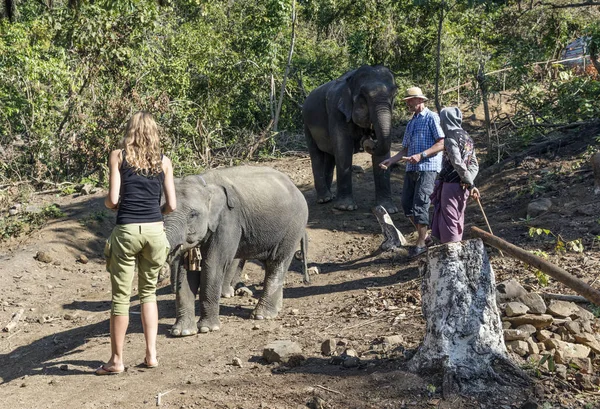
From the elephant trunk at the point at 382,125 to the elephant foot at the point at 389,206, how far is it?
2.71 feet

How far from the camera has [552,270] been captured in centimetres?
518

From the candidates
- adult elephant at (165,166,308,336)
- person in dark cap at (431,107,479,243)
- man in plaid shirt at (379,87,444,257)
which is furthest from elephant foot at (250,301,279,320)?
man in plaid shirt at (379,87,444,257)

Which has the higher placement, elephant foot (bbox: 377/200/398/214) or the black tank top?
the black tank top

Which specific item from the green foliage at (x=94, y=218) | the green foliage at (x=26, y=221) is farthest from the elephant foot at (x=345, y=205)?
the green foliage at (x=26, y=221)

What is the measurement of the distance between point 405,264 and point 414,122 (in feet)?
5.68

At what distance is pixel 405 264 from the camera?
382 inches

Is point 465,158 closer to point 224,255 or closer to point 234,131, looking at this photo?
point 224,255

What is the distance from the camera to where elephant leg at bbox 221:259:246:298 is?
925 centimetres

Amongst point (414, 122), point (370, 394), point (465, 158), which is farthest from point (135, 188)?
point (414, 122)

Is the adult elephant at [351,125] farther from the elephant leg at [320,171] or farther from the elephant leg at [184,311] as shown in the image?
the elephant leg at [184,311]

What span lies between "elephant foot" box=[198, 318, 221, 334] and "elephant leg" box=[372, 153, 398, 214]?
17.2 ft

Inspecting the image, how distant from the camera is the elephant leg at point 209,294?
25.7ft

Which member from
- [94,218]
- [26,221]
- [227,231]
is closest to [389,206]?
[94,218]

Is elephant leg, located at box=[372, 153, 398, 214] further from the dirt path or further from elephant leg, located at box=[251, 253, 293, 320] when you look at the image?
elephant leg, located at box=[251, 253, 293, 320]
